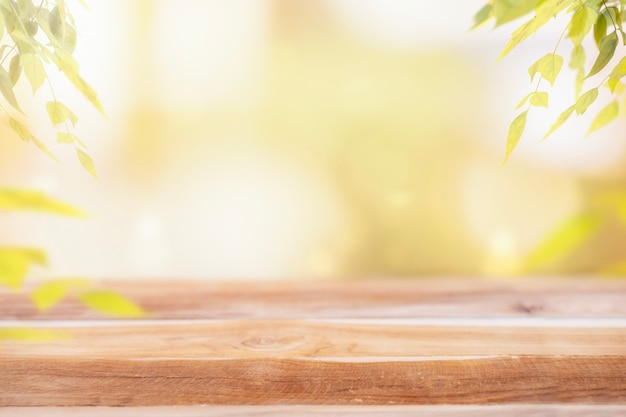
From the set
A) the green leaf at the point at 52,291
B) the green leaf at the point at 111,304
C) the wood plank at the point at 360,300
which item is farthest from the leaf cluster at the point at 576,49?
the green leaf at the point at 52,291

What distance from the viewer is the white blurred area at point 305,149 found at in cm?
170

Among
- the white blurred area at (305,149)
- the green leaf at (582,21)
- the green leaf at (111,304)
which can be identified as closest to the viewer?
the green leaf at (582,21)

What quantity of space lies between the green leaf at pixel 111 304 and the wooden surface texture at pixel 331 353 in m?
0.03

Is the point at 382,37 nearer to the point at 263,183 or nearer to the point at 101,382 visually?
the point at 263,183

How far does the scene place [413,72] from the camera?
1753mm

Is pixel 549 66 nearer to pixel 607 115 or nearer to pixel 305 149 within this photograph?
pixel 607 115

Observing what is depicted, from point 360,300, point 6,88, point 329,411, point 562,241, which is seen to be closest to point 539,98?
point 329,411

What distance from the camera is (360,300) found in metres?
1.34

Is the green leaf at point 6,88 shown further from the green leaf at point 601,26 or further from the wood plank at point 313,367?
the green leaf at point 601,26

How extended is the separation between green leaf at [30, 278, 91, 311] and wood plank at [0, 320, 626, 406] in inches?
9.6

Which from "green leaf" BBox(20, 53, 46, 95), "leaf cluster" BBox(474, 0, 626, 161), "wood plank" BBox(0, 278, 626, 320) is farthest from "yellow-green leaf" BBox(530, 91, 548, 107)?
"wood plank" BBox(0, 278, 626, 320)

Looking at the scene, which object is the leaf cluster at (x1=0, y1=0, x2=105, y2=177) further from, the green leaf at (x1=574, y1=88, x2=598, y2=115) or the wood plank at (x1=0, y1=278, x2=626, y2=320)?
the wood plank at (x1=0, y1=278, x2=626, y2=320)

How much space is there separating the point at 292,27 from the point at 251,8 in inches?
5.1

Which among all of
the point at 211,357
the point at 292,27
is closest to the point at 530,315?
the point at 211,357
